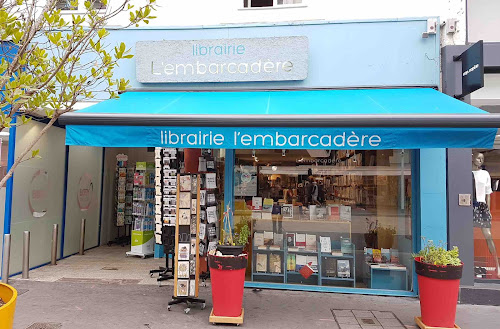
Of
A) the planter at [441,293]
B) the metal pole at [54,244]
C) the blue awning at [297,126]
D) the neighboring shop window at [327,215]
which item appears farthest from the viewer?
the metal pole at [54,244]

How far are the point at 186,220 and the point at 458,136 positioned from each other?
3672 mm

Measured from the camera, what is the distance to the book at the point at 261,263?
5.98 metres

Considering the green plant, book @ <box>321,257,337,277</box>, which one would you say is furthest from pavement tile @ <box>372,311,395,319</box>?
book @ <box>321,257,337,277</box>

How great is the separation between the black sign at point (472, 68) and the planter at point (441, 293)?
2.65 metres

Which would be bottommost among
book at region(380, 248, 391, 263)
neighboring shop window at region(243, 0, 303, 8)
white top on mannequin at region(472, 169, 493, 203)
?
book at region(380, 248, 391, 263)

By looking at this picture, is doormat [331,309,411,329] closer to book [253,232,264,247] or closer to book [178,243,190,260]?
book [253,232,264,247]

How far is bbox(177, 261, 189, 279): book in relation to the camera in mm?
4801

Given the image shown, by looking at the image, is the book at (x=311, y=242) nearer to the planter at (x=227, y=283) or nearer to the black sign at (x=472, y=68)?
the planter at (x=227, y=283)

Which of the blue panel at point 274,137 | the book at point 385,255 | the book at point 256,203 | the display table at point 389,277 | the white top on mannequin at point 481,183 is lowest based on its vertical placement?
the display table at point 389,277

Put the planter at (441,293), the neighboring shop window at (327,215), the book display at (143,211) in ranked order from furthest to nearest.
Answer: the book display at (143,211) < the neighboring shop window at (327,215) < the planter at (441,293)

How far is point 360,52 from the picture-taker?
5.77 m

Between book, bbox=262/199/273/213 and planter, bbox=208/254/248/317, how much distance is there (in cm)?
186

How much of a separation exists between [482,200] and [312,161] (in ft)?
9.27

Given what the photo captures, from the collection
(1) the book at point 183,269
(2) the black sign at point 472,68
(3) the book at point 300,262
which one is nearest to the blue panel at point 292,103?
(2) the black sign at point 472,68
